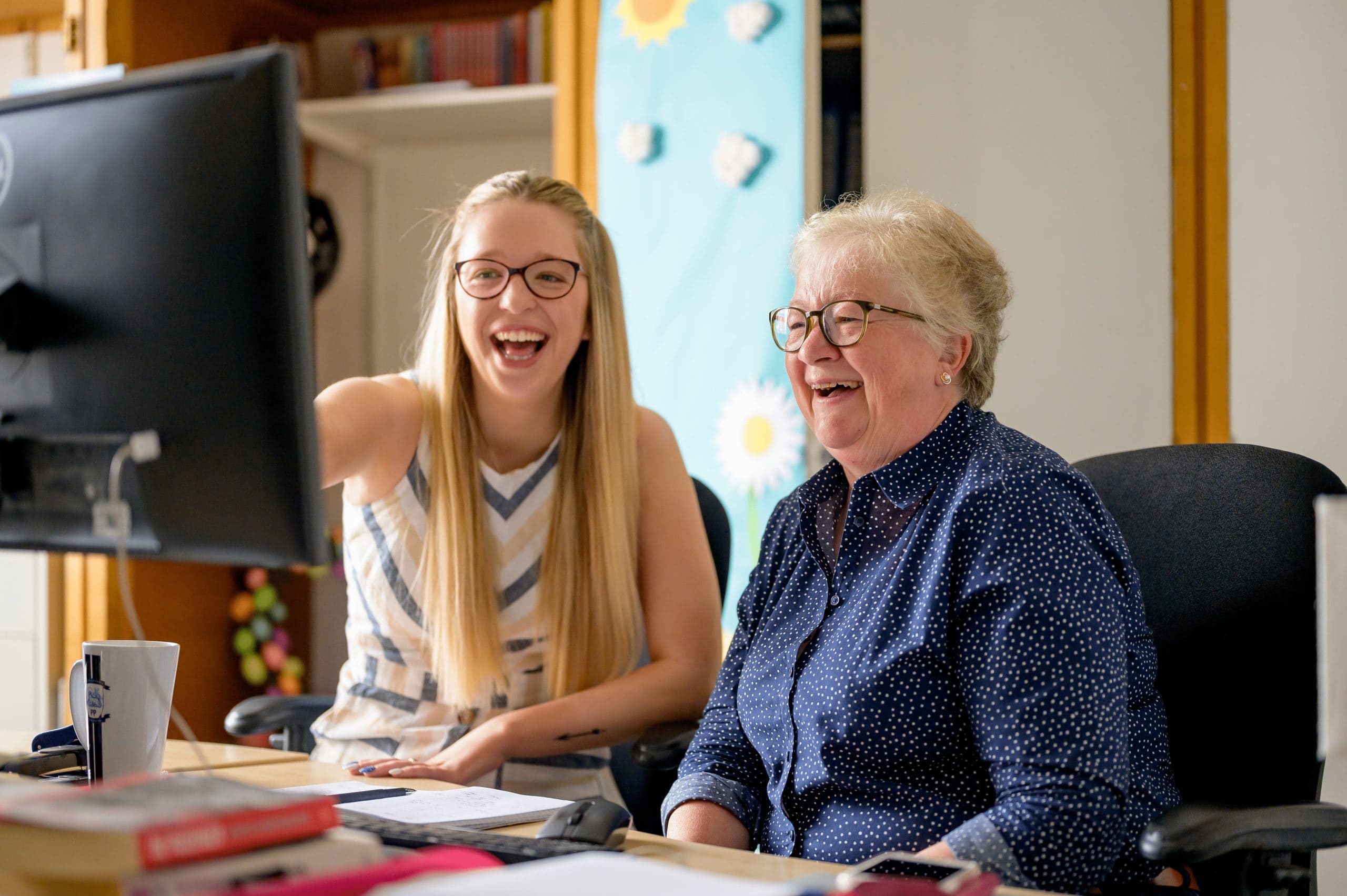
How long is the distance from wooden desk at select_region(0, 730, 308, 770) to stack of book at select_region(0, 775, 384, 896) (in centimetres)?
61

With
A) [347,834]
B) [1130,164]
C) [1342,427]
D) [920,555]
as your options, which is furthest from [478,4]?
[347,834]

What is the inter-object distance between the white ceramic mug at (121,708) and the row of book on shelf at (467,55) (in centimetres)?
224

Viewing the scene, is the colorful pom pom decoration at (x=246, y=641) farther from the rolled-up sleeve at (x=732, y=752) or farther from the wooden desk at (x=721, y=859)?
the wooden desk at (x=721, y=859)

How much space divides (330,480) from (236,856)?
930 millimetres

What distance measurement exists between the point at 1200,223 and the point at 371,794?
74.3 inches

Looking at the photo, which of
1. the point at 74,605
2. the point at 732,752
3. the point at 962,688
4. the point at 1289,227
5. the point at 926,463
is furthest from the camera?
the point at 74,605

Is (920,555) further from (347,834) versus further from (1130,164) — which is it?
(1130,164)

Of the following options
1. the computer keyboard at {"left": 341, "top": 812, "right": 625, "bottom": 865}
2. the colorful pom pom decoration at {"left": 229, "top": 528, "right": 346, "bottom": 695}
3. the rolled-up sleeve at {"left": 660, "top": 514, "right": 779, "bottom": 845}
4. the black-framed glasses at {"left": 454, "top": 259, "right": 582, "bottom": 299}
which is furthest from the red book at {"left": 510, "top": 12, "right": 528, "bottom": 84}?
the computer keyboard at {"left": 341, "top": 812, "right": 625, "bottom": 865}

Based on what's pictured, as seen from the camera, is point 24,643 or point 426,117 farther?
point 426,117

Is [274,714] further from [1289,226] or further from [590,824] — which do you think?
[1289,226]

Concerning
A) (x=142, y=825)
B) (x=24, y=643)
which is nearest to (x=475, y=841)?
(x=142, y=825)

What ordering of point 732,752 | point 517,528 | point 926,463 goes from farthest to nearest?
point 517,528 < point 732,752 < point 926,463

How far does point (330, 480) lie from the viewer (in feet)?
5.04

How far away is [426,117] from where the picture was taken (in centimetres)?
312
